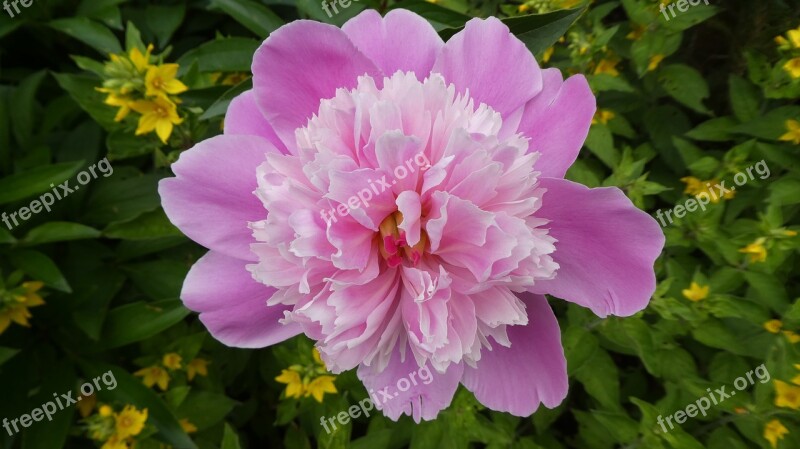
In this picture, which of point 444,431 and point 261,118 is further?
point 444,431

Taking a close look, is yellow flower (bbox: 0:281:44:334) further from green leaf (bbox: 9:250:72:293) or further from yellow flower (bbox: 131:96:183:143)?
yellow flower (bbox: 131:96:183:143)

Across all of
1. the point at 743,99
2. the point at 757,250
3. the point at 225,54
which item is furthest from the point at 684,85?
the point at 225,54

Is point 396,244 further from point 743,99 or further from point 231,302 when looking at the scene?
point 743,99

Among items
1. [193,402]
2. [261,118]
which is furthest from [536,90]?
[193,402]

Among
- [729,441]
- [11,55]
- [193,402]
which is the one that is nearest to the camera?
[729,441]

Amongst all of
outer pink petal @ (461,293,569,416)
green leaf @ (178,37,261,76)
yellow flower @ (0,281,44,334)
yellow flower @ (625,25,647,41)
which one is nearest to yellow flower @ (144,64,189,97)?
green leaf @ (178,37,261,76)

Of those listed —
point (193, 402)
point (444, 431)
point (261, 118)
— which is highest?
point (261, 118)

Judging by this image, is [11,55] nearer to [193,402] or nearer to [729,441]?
[193,402]

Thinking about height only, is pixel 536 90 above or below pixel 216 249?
above

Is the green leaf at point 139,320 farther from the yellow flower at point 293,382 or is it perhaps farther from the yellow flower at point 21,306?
the yellow flower at point 293,382
